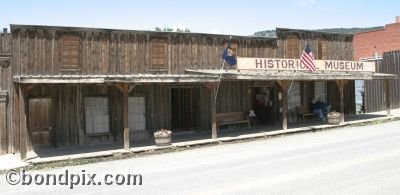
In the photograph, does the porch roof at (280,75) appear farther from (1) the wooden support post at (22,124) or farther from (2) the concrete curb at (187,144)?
(1) the wooden support post at (22,124)

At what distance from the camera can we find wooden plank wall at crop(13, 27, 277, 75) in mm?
Answer: 17328

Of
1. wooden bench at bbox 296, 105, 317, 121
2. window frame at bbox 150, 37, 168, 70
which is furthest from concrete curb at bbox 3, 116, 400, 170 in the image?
window frame at bbox 150, 37, 168, 70

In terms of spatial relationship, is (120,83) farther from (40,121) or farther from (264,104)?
(264,104)

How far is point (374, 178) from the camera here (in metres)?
10.3

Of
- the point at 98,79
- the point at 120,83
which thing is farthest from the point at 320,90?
the point at 98,79

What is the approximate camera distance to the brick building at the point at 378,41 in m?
43.3

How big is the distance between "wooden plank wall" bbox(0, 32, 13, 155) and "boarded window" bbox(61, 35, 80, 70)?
6.40 ft

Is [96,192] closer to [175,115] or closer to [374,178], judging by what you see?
[374,178]

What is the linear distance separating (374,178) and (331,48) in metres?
17.2

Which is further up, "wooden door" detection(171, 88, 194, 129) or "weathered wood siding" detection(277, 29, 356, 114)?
"weathered wood siding" detection(277, 29, 356, 114)

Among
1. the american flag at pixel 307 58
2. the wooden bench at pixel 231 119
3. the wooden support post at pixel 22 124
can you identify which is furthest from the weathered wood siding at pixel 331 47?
the wooden support post at pixel 22 124

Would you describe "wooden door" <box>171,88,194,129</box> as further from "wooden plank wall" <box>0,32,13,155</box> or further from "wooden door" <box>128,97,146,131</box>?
"wooden plank wall" <box>0,32,13,155</box>
